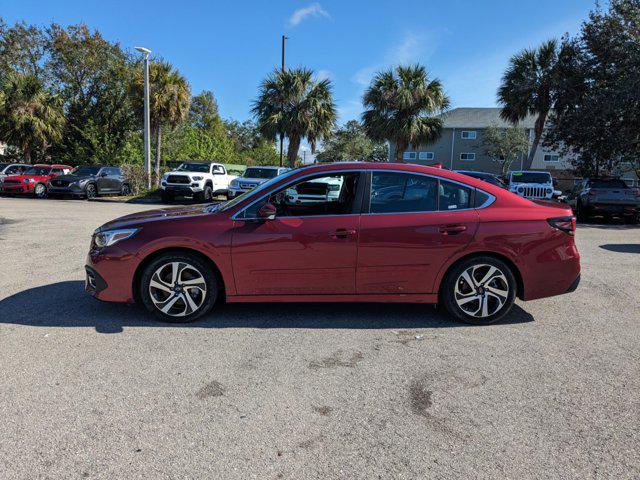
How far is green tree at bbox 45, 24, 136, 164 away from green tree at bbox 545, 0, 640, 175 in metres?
27.5

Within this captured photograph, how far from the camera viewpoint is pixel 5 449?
250 cm

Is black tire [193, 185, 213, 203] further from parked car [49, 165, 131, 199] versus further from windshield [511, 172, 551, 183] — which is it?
windshield [511, 172, 551, 183]

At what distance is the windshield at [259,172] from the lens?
1973cm

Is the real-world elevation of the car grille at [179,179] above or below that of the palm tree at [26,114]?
below

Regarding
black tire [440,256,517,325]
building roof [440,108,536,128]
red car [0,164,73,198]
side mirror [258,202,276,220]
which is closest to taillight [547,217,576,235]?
black tire [440,256,517,325]

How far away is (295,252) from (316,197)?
2.91ft

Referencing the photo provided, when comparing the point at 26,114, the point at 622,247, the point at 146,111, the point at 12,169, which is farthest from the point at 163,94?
the point at 622,247

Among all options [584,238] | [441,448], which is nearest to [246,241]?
[441,448]

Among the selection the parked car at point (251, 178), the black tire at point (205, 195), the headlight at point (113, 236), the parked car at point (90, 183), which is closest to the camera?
the headlight at point (113, 236)

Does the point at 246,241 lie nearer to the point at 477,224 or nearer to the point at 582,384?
the point at 477,224

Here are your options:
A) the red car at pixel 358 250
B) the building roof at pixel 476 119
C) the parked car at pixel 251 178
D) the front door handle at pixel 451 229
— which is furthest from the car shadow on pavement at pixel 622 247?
the building roof at pixel 476 119

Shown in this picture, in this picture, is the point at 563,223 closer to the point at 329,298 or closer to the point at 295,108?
the point at 329,298

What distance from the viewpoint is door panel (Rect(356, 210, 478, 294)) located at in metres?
4.40

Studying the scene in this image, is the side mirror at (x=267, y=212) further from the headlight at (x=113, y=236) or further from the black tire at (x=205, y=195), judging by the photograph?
the black tire at (x=205, y=195)
